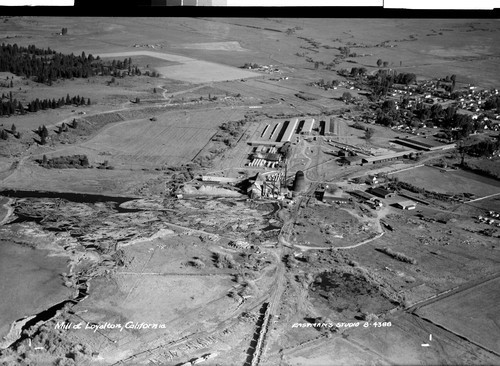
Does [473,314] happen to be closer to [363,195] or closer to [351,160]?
[363,195]

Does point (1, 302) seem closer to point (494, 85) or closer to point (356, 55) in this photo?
point (494, 85)

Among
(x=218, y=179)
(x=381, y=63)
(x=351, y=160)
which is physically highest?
(x=381, y=63)

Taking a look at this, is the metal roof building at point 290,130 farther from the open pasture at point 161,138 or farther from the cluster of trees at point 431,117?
the cluster of trees at point 431,117

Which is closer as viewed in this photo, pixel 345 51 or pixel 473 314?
pixel 473 314

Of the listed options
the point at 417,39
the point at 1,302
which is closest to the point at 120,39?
the point at 417,39

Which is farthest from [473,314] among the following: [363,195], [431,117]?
[431,117]

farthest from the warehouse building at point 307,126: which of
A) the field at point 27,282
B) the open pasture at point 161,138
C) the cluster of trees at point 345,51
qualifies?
the cluster of trees at point 345,51

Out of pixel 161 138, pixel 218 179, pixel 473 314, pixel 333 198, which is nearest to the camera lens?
pixel 473 314
